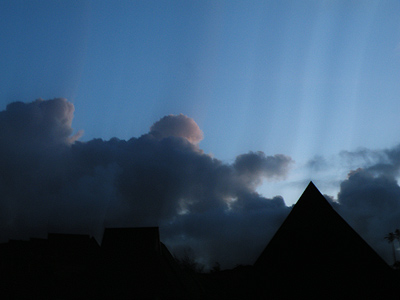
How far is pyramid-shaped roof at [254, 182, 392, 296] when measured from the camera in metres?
15.3

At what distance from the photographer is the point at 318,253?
52.6 feet

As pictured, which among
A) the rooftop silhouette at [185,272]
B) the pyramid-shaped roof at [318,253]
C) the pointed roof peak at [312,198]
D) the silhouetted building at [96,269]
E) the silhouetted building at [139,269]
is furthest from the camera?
the silhouetted building at [96,269]

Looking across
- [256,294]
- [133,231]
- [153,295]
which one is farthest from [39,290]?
[256,294]

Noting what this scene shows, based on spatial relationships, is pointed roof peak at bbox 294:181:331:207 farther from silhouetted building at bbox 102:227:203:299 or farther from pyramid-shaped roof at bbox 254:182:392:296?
silhouetted building at bbox 102:227:203:299

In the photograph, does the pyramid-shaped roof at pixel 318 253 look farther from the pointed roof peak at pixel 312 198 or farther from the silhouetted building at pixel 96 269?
the silhouetted building at pixel 96 269

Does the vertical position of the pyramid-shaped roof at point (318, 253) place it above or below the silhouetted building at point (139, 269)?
below

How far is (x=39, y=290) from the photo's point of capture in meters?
41.4

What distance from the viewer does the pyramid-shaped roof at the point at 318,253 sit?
15273mm

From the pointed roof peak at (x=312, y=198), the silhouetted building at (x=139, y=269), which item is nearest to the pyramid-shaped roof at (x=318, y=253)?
the pointed roof peak at (x=312, y=198)

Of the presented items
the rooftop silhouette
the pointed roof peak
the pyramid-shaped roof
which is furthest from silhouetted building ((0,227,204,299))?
the pointed roof peak

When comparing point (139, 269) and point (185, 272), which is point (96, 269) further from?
point (185, 272)

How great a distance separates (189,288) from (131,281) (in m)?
6.43

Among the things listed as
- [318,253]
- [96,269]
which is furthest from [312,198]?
[96,269]

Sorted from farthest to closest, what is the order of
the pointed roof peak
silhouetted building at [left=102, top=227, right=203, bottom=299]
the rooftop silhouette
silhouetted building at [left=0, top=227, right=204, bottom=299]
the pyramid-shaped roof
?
1. silhouetted building at [left=0, top=227, right=204, bottom=299]
2. silhouetted building at [left=102, top=227, right=203, bottom=299]
3. the pointed roof peak
4. the rooftop silhouette
5. the pyramid-shaped roof
